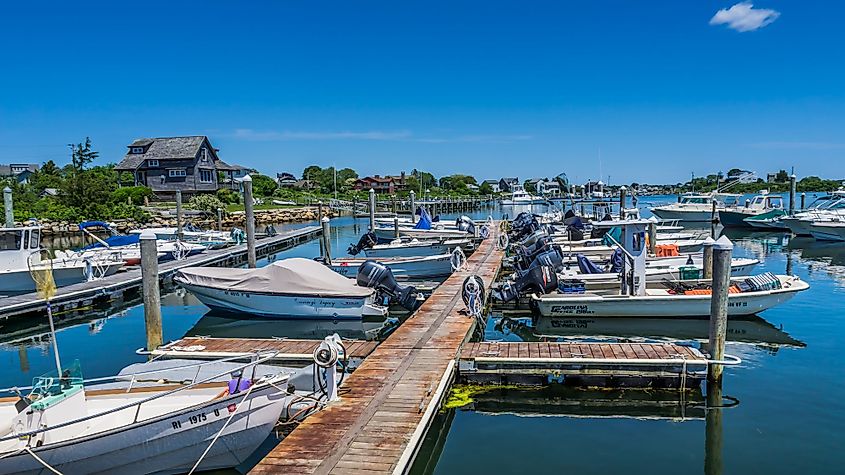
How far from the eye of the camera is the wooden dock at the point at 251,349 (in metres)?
12.6

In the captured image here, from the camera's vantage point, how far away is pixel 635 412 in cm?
1132

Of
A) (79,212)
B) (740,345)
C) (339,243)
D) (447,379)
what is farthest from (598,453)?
(79,212)

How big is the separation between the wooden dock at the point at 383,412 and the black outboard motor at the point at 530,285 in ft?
15.0

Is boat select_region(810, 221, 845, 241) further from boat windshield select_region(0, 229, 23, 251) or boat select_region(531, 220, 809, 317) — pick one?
boat windshield select_region(0, 229, 23, 251)

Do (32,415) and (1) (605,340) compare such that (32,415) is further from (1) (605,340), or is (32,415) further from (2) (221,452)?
(1) (605,340)

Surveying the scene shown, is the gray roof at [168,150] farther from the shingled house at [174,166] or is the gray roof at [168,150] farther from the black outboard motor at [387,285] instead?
the black outboard motor at [387,285]

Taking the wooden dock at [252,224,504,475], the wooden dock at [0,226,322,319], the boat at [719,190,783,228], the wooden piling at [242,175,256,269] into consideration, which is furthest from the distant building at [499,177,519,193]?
the wooden dock at [252,224,504,475]

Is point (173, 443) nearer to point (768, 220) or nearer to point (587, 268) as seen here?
point (587, 268)

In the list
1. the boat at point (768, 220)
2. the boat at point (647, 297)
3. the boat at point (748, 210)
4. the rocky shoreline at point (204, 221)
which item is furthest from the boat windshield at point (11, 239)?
the boat at point (748, 210)

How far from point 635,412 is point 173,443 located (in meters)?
7.80

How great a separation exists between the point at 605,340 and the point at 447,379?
7.11 m

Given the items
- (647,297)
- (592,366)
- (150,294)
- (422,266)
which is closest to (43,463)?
(150,294)

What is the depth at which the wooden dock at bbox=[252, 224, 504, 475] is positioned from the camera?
26.0 feet

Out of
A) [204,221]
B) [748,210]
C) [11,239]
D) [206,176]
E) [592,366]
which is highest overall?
[206,176]
